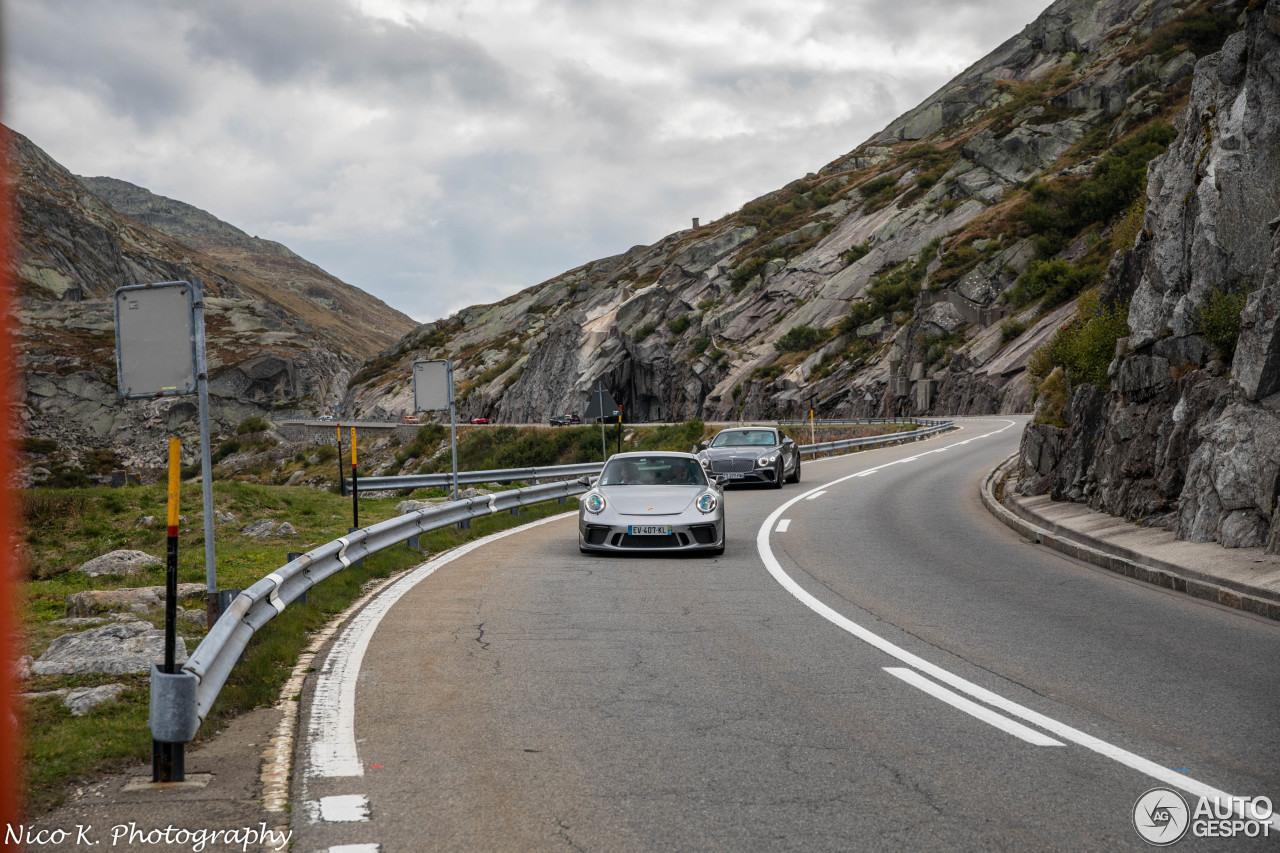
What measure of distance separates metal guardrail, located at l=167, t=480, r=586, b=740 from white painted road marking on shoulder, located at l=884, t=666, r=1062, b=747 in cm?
394

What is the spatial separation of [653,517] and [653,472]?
1.34 meters

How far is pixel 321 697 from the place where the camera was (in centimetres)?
571

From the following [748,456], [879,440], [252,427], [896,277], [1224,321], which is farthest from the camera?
[252,427]

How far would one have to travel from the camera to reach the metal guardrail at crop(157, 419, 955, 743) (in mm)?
4199

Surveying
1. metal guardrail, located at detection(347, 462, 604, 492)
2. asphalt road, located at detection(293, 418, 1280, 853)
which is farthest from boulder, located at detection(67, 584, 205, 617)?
metal guardrail, located at detection(347, 462, 604, 492)

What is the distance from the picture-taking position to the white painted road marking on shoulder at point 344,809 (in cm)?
376

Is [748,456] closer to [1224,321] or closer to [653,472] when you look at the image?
[653,472]

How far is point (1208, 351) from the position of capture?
1303cm

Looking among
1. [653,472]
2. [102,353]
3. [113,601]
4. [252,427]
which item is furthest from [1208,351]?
[102,353]

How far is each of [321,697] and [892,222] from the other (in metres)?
87.9

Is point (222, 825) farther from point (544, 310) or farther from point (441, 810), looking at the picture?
point (544, 310)

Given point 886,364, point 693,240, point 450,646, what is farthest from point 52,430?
point 450,646

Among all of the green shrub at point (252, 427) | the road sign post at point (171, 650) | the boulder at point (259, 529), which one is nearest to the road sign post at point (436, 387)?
the boulder at point (259, 529)

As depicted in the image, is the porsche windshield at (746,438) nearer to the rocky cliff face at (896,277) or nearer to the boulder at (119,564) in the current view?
the boulder at (119,564)
